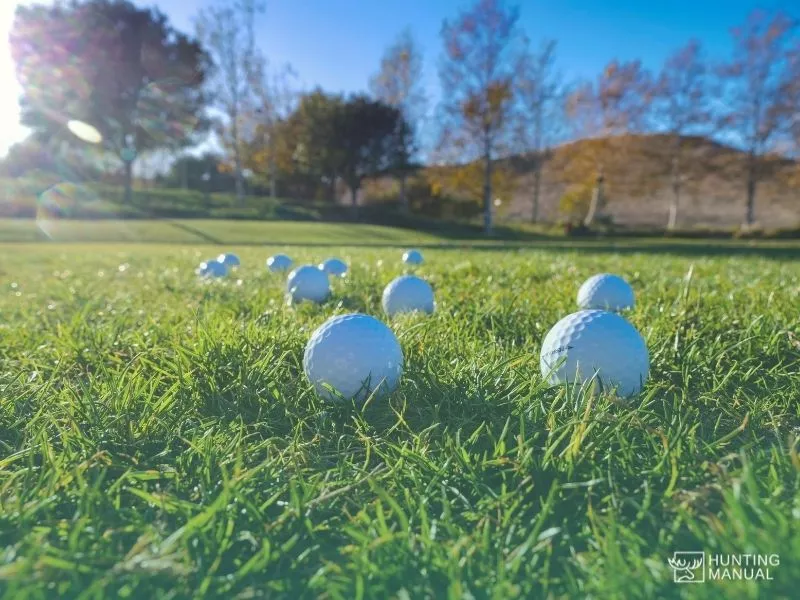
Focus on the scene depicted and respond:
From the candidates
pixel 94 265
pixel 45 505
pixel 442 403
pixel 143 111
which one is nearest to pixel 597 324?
pixel 442 403

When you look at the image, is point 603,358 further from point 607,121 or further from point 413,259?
point 607,121

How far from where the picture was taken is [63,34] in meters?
34.1

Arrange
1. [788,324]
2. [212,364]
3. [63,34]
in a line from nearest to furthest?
1. [212,364]
2. [788,324]
3. [63,34]

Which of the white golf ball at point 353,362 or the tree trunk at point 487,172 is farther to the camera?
the tree trunk at point 487,172

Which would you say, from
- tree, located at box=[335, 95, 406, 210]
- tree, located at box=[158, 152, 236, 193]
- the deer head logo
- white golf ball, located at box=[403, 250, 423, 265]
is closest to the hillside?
tree, located at box=[335, 95, 406, 210]

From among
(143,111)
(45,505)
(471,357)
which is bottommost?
(45,505)

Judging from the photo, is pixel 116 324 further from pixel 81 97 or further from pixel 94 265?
pixel 81 97

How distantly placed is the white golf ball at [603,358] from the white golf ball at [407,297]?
1.32m

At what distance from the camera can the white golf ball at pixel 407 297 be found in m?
3.10

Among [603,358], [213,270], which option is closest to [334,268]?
[213,270]

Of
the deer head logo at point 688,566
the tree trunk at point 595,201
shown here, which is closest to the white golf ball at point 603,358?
the deer head logo at point 688,566

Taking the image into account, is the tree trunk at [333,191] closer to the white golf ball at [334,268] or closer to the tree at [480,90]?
the tree at [480,90]

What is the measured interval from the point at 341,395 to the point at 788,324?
7.59 ft

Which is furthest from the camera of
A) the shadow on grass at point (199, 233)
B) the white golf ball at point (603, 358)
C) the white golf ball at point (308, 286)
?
the shadow on grass at point (199, 233)
